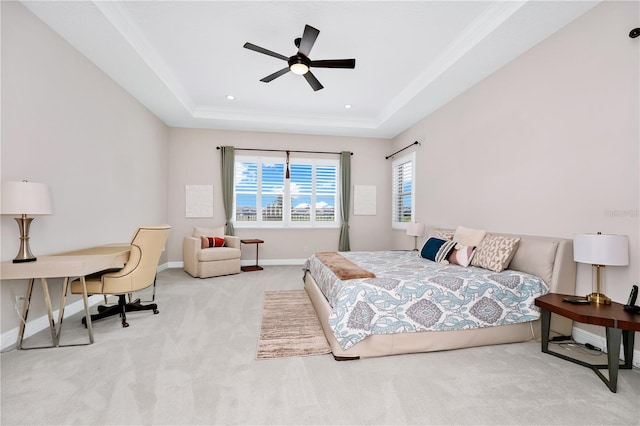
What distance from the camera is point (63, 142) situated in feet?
9.91

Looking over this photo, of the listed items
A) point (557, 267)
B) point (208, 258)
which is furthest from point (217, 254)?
point (557, 267)

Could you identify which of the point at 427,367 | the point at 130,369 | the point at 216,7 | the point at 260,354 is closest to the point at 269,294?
the point at 260,354

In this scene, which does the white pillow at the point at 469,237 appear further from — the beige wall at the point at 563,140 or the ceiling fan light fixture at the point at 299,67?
the ceiling fan light fixture at the point at 299,67

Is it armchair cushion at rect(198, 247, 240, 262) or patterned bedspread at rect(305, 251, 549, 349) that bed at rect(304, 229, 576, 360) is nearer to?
patterned bedspread at rect(305, 251, 549, 349)

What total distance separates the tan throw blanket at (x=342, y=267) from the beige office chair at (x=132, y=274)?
6.03 feet

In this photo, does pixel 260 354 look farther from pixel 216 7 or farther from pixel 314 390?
pixel 216 7

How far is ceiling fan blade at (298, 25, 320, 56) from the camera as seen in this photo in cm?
252

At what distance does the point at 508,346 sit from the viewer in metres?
2.52

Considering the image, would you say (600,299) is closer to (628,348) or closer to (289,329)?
(628,348)

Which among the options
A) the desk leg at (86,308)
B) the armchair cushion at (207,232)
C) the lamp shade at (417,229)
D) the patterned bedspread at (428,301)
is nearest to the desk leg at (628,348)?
the patterned bedspread at (428,301)

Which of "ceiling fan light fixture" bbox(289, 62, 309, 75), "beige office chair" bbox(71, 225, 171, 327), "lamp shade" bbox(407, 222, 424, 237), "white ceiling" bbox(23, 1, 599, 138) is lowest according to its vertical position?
"beige office chair" bbox(71, 225, 171, 327)

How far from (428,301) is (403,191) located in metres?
3.98

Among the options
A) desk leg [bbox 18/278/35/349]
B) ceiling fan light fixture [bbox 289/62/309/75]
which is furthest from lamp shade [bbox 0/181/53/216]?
ceiling fan light fixture [bbox 289/62/309/75]

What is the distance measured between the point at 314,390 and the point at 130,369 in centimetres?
136
